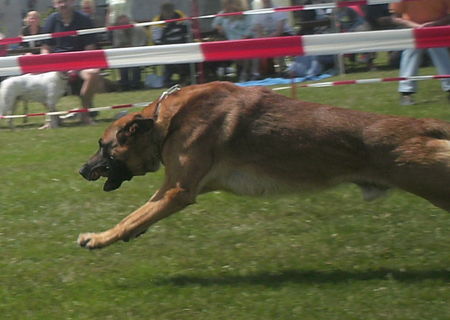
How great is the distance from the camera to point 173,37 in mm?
14648

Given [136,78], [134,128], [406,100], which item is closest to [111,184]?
[134,128]

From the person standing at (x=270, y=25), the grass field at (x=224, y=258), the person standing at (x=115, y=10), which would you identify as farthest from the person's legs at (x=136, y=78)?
the grass field at (x=224, y=258)

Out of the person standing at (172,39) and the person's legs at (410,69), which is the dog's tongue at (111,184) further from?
the person standing at (172,39)

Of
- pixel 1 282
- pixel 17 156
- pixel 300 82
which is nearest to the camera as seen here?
pixel 1 282

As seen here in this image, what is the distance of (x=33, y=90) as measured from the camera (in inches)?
486

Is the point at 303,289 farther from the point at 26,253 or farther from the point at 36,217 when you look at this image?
the point at 36,217

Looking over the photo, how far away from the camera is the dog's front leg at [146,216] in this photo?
5043mm

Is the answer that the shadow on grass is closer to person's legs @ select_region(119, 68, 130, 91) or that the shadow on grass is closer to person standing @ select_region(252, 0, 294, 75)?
person standing @ select_region(252, 0, 294, 75)

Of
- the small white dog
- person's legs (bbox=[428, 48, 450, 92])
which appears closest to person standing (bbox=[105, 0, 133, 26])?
the small white dog

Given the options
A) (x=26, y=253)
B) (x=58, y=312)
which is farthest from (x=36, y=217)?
(x=58, y=312)

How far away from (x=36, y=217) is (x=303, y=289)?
2.66 metres

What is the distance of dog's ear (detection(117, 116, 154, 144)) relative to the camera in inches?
206

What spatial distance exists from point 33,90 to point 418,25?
5.95m

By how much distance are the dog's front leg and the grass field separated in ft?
0.91
